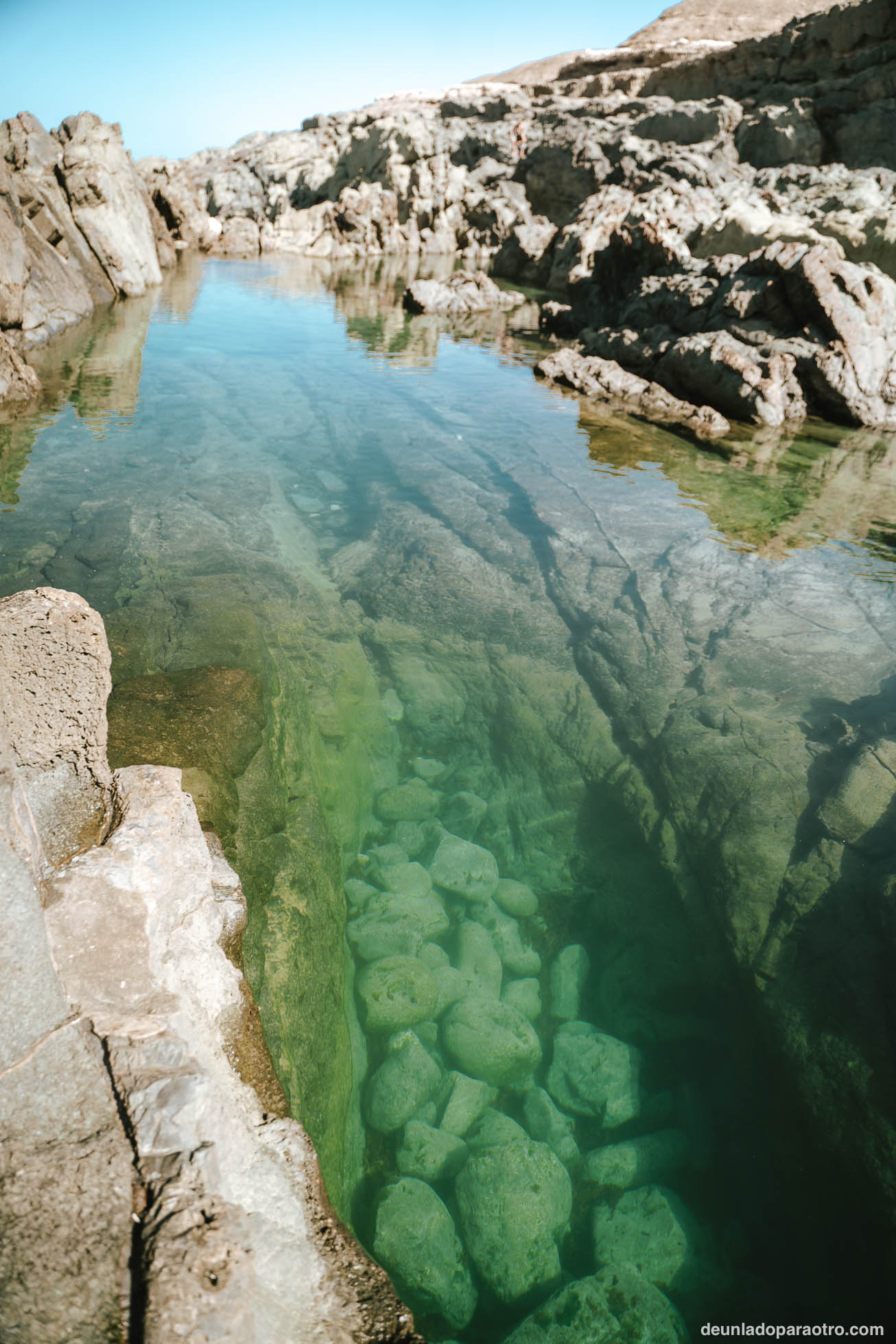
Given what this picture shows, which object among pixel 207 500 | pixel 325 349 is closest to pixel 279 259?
pixel 325 349

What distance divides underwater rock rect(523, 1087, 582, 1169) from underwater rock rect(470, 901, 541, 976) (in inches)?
26.0

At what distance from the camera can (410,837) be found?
176 inches

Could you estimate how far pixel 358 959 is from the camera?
3.76 m

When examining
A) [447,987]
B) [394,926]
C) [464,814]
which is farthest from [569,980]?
[464,814]

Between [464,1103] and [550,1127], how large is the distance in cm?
40

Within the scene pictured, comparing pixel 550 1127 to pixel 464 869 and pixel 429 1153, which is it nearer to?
pixel 429 1153

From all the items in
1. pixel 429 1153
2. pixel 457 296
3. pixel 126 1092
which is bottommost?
pixel 429 1153

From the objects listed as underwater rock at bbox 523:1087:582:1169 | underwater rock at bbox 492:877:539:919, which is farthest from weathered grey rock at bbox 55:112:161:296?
underwater rock at bbox 523:1087:582:1169

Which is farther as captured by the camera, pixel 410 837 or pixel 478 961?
pixel 410 837

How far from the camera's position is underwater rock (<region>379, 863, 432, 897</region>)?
413 centimetres

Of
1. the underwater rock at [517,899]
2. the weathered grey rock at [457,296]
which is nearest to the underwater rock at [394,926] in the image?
the underwater rock at [517,899]

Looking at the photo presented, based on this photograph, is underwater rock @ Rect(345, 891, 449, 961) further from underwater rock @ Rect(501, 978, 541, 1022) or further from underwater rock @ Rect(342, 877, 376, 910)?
underwater rock @ Rect(501, 978, 541, 1022)

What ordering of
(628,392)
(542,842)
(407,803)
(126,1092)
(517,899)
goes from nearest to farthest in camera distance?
(126,1092) < (517,899) < (542,842) < (407,803) < (628,392)

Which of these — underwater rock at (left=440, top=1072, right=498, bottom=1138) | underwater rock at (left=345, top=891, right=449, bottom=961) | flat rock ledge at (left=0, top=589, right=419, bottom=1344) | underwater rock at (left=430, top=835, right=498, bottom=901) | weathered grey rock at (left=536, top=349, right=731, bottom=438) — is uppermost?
weathered grey rock at (left=536, top=349, right=731, bottom=438)
